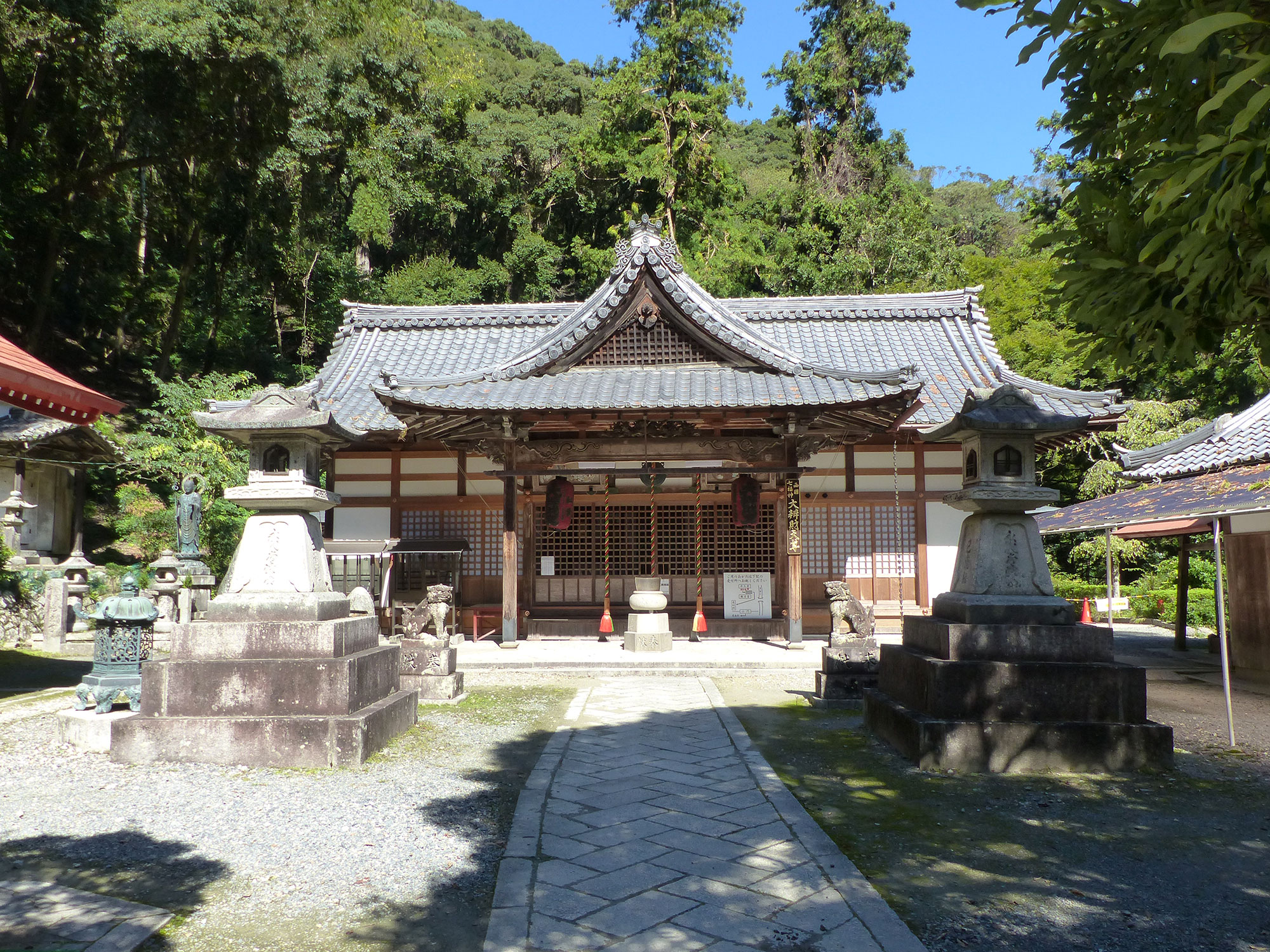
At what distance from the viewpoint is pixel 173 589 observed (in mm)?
14398

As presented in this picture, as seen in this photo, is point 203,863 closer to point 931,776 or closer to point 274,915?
point 274,915

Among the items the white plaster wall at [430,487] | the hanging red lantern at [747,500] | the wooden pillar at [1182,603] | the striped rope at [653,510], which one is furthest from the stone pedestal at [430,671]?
the wooden pillar at [1182,603]

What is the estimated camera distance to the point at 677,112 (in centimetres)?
3020

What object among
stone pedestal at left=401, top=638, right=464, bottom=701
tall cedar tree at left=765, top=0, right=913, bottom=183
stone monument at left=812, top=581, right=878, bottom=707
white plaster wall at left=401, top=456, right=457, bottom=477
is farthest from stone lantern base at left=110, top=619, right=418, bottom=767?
tall cedar tree at left=765, top=0, right=913, bottom=183

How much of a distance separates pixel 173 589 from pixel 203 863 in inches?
473

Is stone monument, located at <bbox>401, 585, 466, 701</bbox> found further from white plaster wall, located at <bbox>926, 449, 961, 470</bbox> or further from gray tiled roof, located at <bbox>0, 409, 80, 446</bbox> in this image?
gray tiled roof, located at <bbox>0, 409, 80, 446</bbox>

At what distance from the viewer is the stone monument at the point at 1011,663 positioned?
5691 mm

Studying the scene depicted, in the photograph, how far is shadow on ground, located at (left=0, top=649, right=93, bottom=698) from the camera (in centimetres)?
948

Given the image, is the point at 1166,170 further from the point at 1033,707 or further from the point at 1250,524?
the point at 1250,524

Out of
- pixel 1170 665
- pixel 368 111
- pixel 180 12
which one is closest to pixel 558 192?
pixel 368 111

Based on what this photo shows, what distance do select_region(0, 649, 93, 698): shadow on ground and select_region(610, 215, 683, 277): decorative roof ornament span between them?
9634mm

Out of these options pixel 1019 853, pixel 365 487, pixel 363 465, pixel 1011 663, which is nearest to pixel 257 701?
pixel 1019 853

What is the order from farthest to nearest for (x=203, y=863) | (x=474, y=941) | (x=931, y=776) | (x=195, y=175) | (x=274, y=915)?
(x=195, y=175)
(x=931, y=776)
(x=203, y=863)
(x=274, y=915)
(x=474, y=941)

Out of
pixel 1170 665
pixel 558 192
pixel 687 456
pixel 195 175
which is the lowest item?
pixel 1170 665
